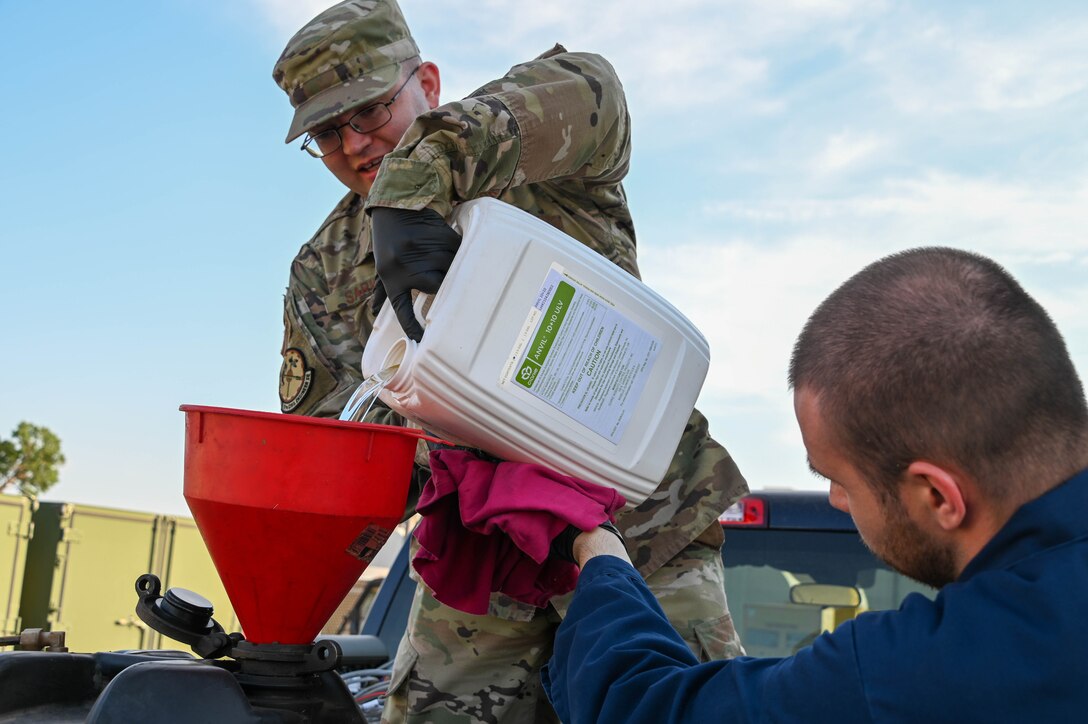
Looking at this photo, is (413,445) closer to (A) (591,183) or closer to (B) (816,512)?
(A) (591,183)

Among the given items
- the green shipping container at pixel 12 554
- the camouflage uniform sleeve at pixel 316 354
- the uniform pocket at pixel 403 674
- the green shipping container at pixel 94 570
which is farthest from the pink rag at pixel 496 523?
the green shipping container at pixel 12 554

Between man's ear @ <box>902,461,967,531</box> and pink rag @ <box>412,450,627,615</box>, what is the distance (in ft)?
1.71

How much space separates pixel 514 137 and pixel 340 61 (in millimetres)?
794

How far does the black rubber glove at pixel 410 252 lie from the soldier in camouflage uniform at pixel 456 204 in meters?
0.03

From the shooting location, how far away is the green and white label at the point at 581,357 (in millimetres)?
1805

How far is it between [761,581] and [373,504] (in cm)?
185

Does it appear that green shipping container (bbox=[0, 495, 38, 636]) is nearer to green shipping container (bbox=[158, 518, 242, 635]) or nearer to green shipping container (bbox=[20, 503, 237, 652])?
green shipping container (bbox=[20, 503, 237, 652])

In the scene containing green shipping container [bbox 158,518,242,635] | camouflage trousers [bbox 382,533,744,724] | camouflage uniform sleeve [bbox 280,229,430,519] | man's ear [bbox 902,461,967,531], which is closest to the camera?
man's ear [bbox 902,461,967,531]

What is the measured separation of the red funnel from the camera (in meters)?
1.69

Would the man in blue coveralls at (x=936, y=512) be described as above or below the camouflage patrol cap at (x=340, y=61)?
below

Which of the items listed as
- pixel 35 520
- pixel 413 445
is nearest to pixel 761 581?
pixel 413 445

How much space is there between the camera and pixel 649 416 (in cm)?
196

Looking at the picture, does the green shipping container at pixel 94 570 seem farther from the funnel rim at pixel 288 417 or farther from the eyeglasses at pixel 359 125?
the funnel rim at pixel 288 417

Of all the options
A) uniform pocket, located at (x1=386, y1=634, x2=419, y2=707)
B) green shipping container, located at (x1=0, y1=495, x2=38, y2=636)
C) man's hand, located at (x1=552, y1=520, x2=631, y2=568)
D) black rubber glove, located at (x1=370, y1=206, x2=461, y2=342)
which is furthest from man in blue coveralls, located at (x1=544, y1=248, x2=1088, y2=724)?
green shipping container, located at (x1=0, y1=495, x2=38, y2=636)
